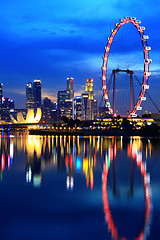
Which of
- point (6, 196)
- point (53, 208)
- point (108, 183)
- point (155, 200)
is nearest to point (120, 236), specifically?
point (53, 208)

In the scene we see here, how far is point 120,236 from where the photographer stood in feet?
26.3

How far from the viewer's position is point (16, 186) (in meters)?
14.2

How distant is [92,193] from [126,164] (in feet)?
31.1

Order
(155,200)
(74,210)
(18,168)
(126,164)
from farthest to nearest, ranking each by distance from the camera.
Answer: (126,164)
(18,168)
(155,200)
(74,210)

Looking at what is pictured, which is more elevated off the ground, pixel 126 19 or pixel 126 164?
pixel 126 19

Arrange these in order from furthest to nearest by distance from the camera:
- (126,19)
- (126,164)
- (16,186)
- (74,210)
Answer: (126,19) → (126,164) → (16,186) → (74,210)

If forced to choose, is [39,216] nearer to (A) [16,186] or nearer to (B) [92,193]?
(B) [92,193]

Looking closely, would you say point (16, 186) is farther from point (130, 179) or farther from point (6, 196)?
point (130, 179)

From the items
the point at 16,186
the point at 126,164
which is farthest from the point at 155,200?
the point at 126,164

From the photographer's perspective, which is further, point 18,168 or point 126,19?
point 126,19

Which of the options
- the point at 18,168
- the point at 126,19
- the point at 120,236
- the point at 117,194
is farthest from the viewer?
the point at 126,19

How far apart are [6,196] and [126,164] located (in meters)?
11.0

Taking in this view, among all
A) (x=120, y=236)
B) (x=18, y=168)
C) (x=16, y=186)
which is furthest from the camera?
(x=18, y=168)

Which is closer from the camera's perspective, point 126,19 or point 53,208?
point 53,208
